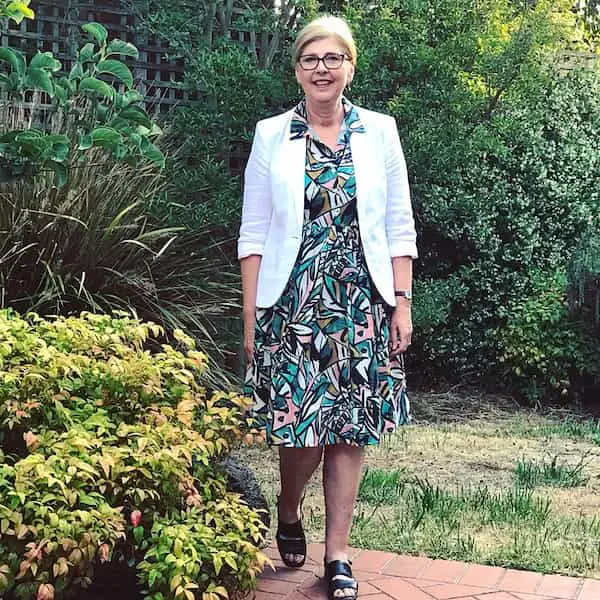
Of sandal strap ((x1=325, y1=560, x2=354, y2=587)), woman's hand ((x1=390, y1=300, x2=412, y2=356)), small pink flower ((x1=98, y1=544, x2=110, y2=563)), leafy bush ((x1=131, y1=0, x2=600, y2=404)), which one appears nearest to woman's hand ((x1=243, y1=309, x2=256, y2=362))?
woman's hand ((x1=390, y1=300, x2=412, y2=356))

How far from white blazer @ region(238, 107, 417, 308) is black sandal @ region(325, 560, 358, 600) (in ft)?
2.88

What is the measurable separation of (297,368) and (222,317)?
2.50m

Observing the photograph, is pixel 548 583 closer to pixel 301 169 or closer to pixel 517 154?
pixel 301 169

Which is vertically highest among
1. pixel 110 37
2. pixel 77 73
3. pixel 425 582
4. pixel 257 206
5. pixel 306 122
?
pixel 110 37

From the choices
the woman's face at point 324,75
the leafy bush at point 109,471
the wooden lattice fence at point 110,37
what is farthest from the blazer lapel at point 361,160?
the wooden lattice fence at point 110,37

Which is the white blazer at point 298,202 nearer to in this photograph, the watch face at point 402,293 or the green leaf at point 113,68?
the watch face at point 402,293

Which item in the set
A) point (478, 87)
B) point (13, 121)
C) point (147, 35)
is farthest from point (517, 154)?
point (13, 121)

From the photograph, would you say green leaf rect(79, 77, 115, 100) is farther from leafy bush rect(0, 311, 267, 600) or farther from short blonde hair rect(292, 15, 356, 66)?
leafy bush rect(0, 311, 267, 600)

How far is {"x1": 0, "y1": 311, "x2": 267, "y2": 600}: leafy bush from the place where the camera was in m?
2.65

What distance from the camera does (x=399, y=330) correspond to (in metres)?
3.49

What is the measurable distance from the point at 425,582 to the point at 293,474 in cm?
59

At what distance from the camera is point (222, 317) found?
5.85 metres

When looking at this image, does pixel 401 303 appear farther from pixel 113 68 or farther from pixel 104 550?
pixel 104 550

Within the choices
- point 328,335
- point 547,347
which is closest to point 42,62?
point 328,335
